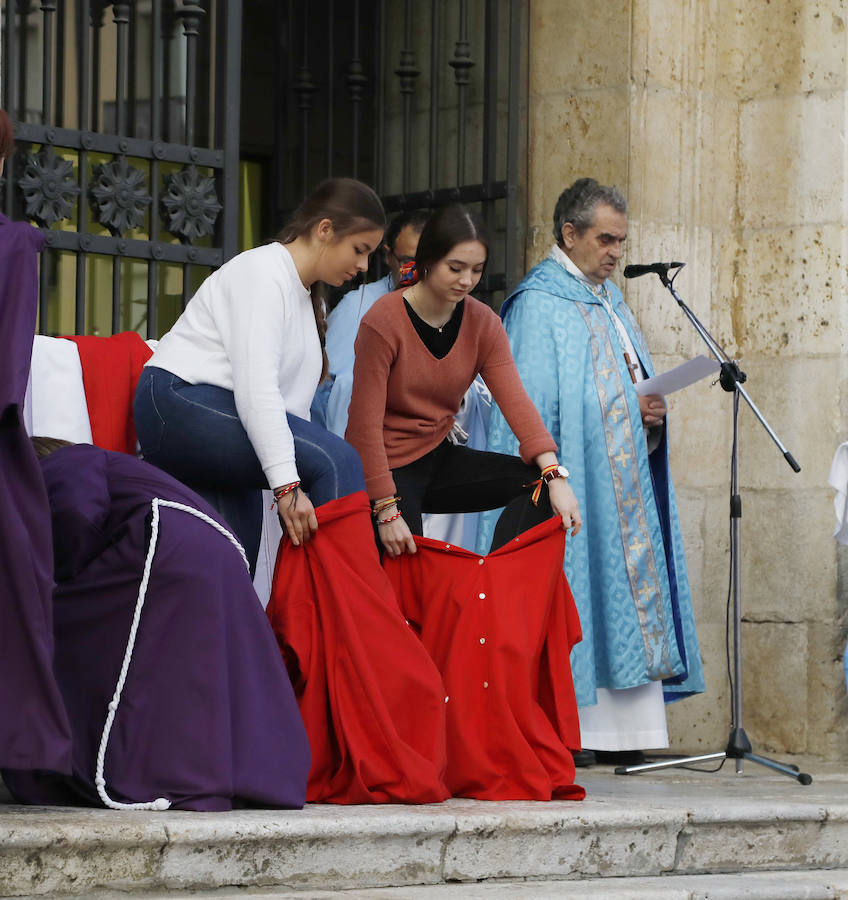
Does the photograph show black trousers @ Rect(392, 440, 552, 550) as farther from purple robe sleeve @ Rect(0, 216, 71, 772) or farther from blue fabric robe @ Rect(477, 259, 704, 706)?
purple robe sleeve @ Rect(0, 216, 71, 772)

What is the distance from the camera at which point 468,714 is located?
15.7 feet

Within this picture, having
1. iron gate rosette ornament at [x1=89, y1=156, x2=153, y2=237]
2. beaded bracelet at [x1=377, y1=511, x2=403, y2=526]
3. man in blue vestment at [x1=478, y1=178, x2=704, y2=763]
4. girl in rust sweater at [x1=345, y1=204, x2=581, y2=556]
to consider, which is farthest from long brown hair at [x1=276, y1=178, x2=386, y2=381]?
man in blue vestment at [x1=478, y1=178, x2=704, y2=763]

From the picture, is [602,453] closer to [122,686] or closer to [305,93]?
[305,93]

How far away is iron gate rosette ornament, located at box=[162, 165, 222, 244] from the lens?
5887mm

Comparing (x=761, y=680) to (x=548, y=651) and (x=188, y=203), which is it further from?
(x=188, y=203)

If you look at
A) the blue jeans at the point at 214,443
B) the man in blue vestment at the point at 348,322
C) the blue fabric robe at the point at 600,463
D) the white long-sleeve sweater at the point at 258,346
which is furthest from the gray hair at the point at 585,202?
the blue jeans at the point at 214,443

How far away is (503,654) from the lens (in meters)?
4.79

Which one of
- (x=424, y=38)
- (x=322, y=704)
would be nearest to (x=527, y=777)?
(x=322, y=704)

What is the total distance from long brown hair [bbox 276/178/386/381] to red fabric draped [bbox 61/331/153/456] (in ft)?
2.14

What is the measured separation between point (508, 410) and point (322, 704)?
3.54 feet

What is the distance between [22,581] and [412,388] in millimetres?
1586

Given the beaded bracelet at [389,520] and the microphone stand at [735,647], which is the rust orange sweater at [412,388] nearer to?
the beaded bracelet at [389,520]

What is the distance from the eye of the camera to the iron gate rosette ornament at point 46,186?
18.3ft

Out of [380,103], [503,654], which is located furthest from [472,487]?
[380,103]
